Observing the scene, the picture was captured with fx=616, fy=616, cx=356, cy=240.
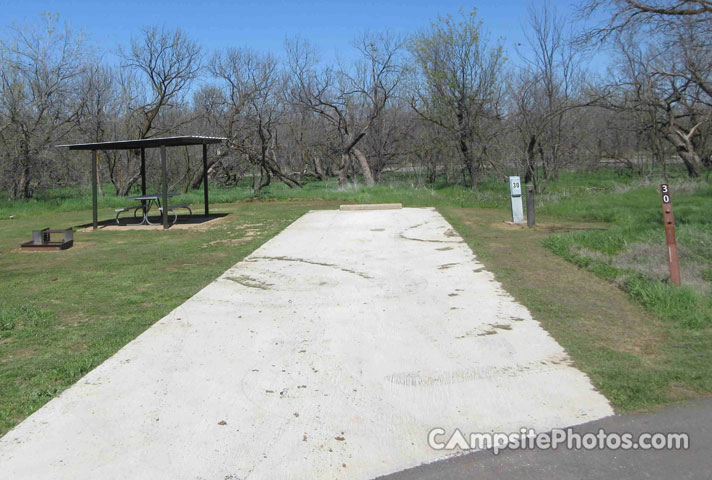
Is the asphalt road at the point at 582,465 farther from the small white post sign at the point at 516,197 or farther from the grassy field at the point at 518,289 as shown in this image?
the small white post sign at the point at 516,197

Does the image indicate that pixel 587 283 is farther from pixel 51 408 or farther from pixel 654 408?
pixel 51 408

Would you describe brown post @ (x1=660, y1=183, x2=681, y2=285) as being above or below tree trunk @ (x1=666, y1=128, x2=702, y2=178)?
below

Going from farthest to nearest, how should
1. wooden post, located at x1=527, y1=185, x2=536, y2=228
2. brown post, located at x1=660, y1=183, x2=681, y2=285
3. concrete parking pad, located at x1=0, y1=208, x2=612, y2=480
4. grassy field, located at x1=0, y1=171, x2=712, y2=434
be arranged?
wooden post, located at x1=527, y1=185, x2=536, y2=228
brown post, located at x1=660, y1=183, x2=681, y2=285
grassy field, located at x1=0, y1=171, x2=712, y2=434
concrete parking pad, located at x1=0, y1=208, x2=612, y2=480

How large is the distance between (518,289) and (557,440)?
136 inches

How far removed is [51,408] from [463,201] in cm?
1483

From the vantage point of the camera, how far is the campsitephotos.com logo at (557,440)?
124 inches

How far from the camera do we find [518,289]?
6551 millimetres

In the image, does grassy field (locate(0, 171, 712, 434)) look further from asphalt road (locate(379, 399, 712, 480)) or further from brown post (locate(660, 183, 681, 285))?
asphalt road (locate(379, 399, 712, 480))

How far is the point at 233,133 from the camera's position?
23.4 metres

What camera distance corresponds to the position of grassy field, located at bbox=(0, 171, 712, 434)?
13.7 ft

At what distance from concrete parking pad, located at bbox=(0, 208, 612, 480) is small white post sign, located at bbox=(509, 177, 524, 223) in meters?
6.03

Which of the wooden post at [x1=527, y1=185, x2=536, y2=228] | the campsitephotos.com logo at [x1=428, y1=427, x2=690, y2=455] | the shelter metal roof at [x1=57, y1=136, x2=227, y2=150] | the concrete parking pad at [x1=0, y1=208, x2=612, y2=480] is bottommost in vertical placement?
the campsitephotos.com logo at [x1=428, y1=427, x2=690, y2=455]

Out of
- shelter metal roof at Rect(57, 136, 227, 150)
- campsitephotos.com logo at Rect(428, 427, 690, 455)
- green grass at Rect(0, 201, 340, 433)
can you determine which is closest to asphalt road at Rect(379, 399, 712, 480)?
campsitephotos.com logo at Rect(428, 427, 690, 455)

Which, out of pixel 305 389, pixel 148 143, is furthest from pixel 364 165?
pixel 305 389
